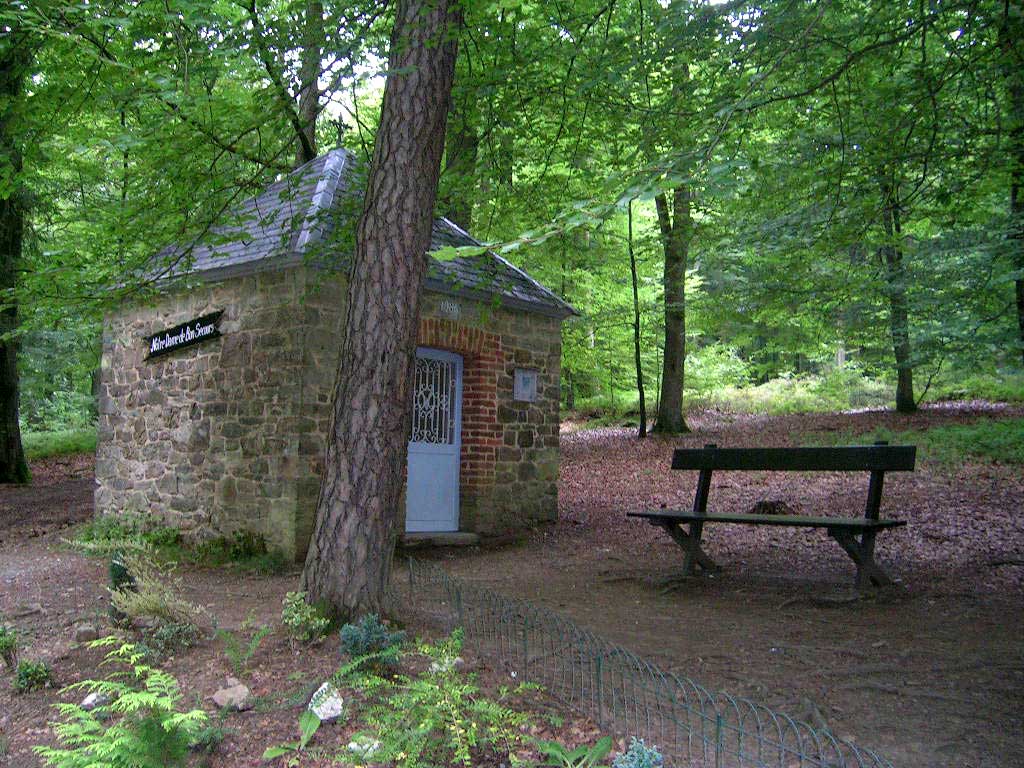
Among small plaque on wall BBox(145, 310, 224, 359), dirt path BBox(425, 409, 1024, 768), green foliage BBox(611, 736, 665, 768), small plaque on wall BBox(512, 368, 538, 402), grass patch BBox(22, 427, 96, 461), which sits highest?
small plaque on wall BBox(145, 310, 224, 359)

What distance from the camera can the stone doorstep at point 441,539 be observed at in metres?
9.00

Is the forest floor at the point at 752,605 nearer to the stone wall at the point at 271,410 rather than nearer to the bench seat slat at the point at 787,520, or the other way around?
the bench seat slat at the point at 787,520

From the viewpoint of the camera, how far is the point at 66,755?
2930 millimetres

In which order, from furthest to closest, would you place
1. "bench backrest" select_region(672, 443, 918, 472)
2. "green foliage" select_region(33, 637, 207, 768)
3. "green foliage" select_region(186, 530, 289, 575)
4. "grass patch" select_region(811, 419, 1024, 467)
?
"grass patch" select_region(811, 419, 1024, 467)
"green foliage" select_region(186, 530, 289, 575)
"bench backrest" select_region(672, 443, 918, 472)
"green foliage" select_region(33, 637, 207, 768)

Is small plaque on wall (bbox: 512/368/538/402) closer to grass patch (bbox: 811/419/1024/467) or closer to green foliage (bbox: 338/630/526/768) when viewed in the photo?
green foliage (bbox: 338/630/526/768)

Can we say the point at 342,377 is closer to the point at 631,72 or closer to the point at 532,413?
the point at 631,72

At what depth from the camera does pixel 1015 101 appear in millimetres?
6953

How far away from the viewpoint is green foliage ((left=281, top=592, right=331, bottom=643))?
167 inches

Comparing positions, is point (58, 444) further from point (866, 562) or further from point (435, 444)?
point (866, 562)

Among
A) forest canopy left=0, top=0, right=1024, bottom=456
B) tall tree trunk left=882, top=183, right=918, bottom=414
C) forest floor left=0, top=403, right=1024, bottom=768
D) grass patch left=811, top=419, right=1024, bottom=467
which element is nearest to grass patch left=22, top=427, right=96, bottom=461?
forest floor left=0, top=403, right=1024, bottom=768

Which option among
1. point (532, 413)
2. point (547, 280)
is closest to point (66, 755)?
point (532, 413)

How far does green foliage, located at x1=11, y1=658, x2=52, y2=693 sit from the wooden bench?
4894mm

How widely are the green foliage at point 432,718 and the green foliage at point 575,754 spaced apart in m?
0.21

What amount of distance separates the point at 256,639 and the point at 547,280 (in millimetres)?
14803
